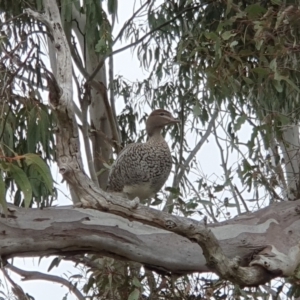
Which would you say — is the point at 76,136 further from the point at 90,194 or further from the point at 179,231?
the point at 179,231

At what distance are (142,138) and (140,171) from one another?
1.37 m

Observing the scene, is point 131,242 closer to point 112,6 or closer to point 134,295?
point 134,295

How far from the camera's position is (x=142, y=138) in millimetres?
5906

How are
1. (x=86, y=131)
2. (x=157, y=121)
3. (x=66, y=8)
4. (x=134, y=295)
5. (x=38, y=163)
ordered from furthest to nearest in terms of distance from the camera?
(x=86, y=131), (x=157, y=121), (x=66, y=8), (x=134, y=295), (x=38, y=163)

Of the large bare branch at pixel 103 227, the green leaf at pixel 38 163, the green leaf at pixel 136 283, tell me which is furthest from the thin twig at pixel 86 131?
the green leaf at pixel 38 163

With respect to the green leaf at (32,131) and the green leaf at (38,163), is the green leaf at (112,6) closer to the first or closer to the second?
the green leaf at (32,131)

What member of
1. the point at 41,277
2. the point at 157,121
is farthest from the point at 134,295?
the point at 157,121

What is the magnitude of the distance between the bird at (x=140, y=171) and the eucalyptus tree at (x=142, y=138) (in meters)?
0.12

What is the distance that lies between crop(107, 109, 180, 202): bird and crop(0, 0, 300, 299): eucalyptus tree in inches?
4.8

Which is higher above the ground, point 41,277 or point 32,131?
point 32,131

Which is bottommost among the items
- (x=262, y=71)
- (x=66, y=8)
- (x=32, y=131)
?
(x=262, y=71)

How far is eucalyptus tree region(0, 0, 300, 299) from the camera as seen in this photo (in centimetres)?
272

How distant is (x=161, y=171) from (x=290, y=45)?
3.84ft

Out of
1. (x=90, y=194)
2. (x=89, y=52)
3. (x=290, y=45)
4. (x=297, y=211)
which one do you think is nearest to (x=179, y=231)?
(x=90, y=194)
